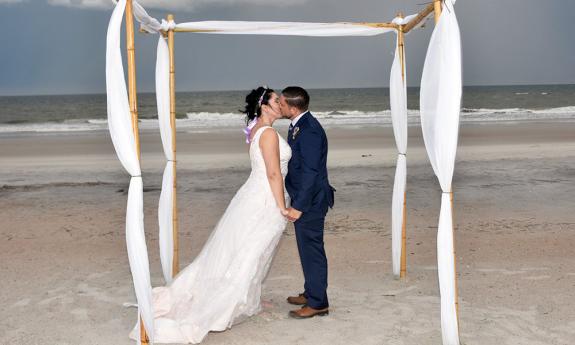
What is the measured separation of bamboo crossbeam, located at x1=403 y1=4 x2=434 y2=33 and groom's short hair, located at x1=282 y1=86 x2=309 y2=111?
3.77 ft

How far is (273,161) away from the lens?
4793 mm

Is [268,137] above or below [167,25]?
below

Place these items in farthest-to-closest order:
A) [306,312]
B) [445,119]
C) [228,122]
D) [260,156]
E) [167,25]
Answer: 1. [228,122]
2. [167,25]
3. [306,312]
4. [260,156]
5. [445,119]

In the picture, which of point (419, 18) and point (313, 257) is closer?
point (313, 257)

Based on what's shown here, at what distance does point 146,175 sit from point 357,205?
553 centimetres

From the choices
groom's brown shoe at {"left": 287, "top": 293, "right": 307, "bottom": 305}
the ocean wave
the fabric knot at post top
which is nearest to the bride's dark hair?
the fabric knot at post top

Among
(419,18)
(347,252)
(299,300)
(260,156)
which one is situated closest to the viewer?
(260,156)

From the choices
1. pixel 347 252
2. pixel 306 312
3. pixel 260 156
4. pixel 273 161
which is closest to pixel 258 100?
pixel 260 156

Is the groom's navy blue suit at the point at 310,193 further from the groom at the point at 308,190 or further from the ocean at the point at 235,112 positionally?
the ocean at the point at 235,112

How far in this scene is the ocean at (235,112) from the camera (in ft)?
98.4

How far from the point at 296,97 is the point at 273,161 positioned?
521mm

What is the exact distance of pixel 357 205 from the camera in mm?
9727

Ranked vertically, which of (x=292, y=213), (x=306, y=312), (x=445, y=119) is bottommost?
(x=306, y=312)

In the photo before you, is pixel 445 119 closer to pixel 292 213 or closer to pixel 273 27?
pixel 292 213
